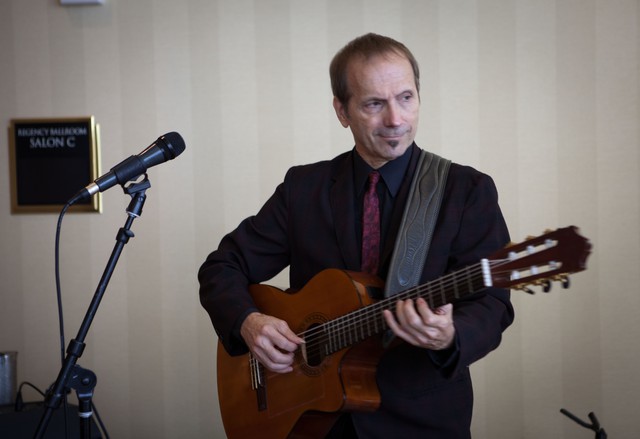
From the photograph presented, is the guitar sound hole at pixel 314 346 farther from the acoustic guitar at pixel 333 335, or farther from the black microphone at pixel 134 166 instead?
the black microphone at pixel 134 166

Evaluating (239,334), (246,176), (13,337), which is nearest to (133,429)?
(13,337)

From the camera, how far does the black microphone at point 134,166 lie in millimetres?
1853

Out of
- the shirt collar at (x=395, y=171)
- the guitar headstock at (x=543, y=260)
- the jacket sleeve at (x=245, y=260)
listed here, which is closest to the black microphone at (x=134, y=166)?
the jacket sleeve at (x=245, y=260)

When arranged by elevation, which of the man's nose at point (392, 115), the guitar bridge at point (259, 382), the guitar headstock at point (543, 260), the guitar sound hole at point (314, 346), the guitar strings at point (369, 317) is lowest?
the guitar bridge at point (259, 382)

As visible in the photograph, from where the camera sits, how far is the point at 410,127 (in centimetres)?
188

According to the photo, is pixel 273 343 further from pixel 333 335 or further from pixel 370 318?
pixel 370 318

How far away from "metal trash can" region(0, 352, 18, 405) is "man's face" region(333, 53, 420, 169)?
6.09 feet

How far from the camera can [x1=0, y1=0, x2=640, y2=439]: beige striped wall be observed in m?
2.91

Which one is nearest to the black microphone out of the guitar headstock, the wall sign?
the guitar headstock

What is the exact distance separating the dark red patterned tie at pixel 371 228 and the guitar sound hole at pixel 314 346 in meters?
0.21

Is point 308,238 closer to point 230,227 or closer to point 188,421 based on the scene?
point 230,227

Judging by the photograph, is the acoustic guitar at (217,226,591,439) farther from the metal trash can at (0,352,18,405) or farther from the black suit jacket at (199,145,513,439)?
the metal trash can at (0,352,18,405)

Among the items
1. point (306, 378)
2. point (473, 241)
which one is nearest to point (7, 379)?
point (306, 378)

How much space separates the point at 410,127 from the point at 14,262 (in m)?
2.27
